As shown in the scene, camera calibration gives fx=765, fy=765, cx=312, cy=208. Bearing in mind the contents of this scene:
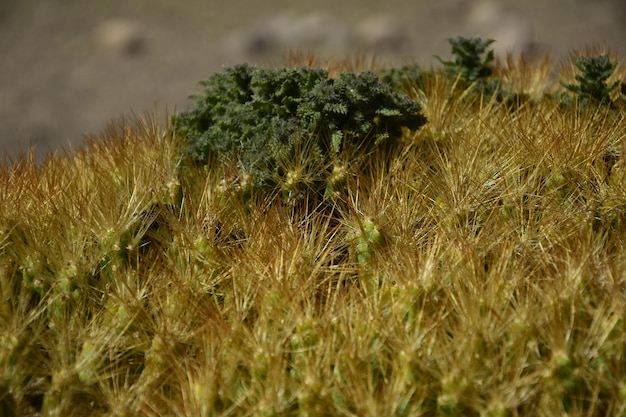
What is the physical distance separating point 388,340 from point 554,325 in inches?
18.0

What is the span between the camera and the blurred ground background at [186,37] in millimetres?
9320

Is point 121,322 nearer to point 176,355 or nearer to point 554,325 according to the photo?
point 176,355

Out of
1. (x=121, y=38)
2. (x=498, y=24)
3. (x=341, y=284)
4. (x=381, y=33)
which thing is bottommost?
(x=341, y=284)

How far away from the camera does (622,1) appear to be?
10156 millimetres

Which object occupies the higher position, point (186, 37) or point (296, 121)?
point (186, 37)

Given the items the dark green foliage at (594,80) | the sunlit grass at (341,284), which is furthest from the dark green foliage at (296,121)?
the dark green foliage at (594,80)

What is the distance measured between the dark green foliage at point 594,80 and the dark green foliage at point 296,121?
2.59 ft

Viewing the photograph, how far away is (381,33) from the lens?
9984 millimetres

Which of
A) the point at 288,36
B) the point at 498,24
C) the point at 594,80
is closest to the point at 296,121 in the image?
the point at 594,80

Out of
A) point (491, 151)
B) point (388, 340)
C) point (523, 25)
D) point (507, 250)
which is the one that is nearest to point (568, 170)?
point (491, 151)

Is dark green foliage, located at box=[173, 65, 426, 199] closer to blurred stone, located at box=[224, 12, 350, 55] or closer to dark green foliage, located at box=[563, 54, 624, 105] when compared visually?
dark green foliage, located at box=[563, 54, 624, 105]

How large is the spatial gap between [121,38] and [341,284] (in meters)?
8.40

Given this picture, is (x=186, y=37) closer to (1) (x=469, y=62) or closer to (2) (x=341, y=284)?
(1) (x=469, y=62)

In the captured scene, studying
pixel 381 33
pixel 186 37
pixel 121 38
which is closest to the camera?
pixel 381 33
